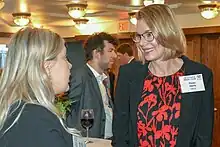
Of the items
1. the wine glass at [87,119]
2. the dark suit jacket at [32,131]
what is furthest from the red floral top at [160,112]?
the wine glass at [87,119]

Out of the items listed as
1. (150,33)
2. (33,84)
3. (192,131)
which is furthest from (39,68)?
(192,131)

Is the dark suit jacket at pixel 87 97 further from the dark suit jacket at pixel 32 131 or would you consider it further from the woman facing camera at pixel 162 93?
the dark suit jacket at pixel 32 131

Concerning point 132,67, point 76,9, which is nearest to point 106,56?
point 132,67

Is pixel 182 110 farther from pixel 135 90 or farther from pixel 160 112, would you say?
pixel 135 90

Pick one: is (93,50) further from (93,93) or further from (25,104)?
(25,104)

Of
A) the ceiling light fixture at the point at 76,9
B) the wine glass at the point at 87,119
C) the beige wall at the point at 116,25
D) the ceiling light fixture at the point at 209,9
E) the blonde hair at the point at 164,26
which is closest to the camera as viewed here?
the blonde hair at the point at 164,26

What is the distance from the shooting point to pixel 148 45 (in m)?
1.77

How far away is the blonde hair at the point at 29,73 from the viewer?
1.23m

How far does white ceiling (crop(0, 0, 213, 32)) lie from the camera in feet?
20.4

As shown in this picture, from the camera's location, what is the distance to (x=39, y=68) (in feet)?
4.10

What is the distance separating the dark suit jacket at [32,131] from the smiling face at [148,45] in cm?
70

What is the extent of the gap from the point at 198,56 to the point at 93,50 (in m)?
4.08

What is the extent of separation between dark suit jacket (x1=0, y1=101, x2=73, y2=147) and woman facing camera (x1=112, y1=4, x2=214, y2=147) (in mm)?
670

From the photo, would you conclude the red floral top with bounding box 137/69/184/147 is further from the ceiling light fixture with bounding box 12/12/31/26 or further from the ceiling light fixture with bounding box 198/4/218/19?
the ceiling light fixture with bounding box 12/12/31/26
